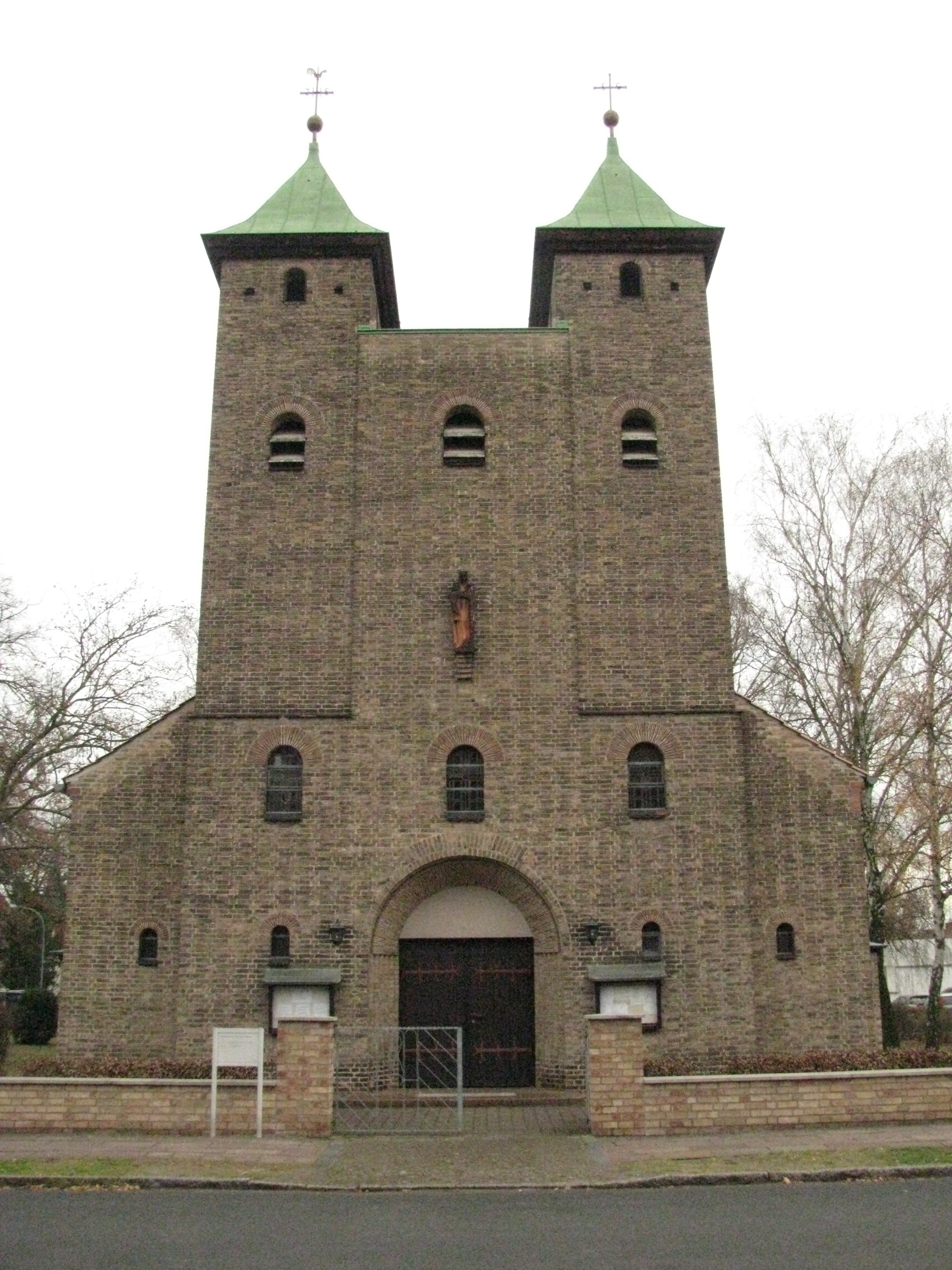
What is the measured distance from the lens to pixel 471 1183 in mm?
12445

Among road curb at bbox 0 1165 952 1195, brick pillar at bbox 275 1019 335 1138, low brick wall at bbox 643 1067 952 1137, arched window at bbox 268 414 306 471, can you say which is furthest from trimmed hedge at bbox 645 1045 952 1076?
arched window at bbox 268 414 306 471

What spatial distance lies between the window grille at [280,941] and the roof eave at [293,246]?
36.9 ft

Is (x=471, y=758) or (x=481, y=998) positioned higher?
(x=471, y=758)

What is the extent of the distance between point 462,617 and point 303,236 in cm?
767

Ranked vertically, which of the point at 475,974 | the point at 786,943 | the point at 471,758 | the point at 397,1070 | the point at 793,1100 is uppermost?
the point at 471,758

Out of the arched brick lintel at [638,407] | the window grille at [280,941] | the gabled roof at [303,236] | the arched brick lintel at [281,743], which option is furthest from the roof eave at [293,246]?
the window grille at [280,941]

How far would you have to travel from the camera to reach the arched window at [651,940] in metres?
18.8

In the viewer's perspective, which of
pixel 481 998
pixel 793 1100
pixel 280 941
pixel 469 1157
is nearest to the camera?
pixel 469 1157

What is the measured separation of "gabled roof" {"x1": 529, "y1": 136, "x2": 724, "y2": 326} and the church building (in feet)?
5.39

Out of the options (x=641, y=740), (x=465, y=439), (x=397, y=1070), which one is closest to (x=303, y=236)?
(x=465, y=439)

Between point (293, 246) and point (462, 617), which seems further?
point (293, 246)

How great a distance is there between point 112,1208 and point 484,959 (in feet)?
28.9

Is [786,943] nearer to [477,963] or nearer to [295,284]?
[477,963]

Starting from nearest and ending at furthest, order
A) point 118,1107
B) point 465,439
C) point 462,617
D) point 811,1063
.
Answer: point 118,1107 → point 811,1063 → point 462,617 → point 465,439
